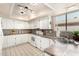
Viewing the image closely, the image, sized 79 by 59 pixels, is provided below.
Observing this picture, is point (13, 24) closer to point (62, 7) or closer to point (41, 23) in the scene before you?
point (41, 23)

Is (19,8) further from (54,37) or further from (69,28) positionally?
(69,28)

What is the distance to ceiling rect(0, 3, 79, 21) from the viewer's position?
4.52 ft

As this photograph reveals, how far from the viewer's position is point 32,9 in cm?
145

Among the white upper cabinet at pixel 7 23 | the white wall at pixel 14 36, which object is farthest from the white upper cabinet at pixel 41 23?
the white upper cabinet at pixel 7 23

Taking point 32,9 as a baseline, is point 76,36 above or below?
below

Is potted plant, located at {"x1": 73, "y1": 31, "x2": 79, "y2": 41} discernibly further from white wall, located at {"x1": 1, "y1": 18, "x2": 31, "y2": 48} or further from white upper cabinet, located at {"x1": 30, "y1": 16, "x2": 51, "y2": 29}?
white wall, located at {"x1": 1, "y1": 18, "x2": 31, "y2": 48}

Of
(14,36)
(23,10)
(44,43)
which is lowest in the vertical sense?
(44,43)

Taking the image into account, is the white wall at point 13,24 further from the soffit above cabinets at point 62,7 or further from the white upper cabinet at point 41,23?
the soffit above cabinets at point 62,7

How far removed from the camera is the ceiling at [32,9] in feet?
4.52

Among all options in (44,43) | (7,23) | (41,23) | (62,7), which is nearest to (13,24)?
(7,23)

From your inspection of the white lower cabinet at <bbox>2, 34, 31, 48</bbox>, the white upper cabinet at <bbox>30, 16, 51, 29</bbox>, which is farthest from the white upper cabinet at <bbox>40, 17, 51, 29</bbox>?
the white lower cabinet at <bbox>2, 34, 31, 48</bbox>

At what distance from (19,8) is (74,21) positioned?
935 mm

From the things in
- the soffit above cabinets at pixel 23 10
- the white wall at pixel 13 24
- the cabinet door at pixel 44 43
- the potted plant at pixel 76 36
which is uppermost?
the soffit above cabinets at pixel 23 10

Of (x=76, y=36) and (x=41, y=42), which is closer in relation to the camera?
(x=76, y=36)
